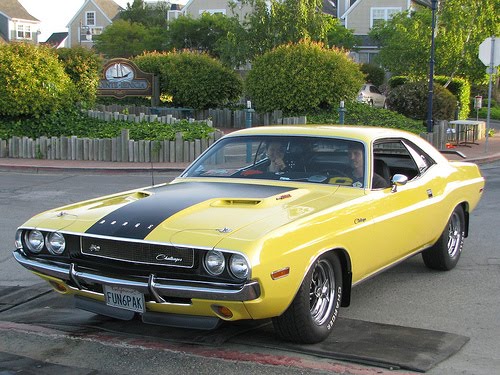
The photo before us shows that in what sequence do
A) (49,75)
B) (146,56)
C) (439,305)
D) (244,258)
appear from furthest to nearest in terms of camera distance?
(146,56), (49,75), (439,305), (244,258)

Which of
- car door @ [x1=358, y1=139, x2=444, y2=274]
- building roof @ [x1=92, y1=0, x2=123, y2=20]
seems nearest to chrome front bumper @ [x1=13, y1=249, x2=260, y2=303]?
car door @ [x1=358, y1=139, x2=444, y2=274]

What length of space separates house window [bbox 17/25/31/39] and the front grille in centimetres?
6322

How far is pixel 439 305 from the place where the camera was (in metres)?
6.33

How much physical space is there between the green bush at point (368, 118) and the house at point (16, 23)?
4587 centimetres

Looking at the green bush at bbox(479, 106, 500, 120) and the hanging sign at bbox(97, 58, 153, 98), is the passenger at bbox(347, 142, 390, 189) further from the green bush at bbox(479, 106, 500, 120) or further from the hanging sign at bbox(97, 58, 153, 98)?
the green bush at bbox(479, 106, 500, 120)

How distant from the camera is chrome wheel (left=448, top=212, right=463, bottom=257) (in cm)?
755

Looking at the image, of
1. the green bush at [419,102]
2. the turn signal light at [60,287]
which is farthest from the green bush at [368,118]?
the turn signal light at [60,287]

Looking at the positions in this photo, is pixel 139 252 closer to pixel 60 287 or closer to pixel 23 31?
pixel 60 287

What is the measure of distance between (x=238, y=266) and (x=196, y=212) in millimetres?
748

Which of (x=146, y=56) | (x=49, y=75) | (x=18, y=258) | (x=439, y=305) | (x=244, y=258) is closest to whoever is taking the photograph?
(x=244, y=258)

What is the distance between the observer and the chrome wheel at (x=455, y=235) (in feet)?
24.8

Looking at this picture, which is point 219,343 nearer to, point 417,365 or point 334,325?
point 334,325

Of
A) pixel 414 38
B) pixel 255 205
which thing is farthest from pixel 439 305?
pixel 414 38

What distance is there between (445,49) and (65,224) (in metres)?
25.6
